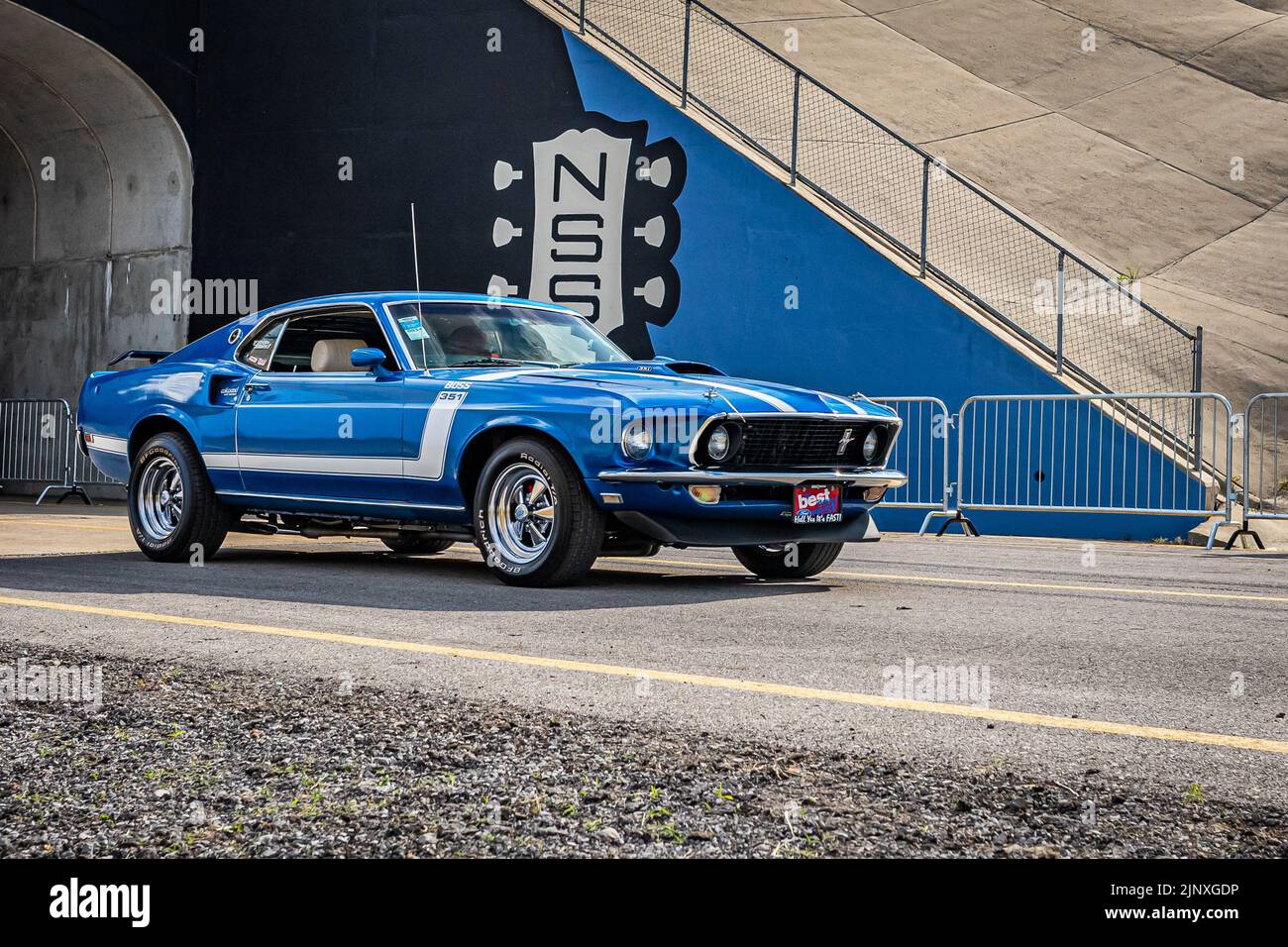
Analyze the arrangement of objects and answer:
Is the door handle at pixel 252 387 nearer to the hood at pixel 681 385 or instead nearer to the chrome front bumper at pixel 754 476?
the hood at pixel 681 385

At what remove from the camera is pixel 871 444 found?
26.6ft

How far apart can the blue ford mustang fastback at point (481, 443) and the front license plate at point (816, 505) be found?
1 cm

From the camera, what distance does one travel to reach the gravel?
116 inches

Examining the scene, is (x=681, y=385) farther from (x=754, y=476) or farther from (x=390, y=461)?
(x=390, y=461)

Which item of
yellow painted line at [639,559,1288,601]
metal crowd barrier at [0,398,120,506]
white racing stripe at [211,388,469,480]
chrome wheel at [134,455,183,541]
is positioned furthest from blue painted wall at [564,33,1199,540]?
metal crowd barrier at [0,398,120,506]

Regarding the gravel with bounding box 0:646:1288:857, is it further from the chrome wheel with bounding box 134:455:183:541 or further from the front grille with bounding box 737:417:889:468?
the chrome wheel with bounding box 134:455:183:541

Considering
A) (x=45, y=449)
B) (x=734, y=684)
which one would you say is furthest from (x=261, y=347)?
(x=45, y=449)

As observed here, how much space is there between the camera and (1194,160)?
1407 inches

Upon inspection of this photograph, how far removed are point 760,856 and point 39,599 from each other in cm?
531

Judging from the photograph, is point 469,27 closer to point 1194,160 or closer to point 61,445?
point 61,445

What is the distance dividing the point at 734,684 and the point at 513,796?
65.1 inches

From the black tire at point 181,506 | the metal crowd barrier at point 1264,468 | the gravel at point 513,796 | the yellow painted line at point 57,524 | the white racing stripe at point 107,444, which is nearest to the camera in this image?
the gravel at point 513,796

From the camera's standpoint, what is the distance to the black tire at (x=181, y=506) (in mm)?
9031

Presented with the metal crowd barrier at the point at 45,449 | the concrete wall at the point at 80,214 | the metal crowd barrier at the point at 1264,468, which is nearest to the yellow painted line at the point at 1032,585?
the metal crowd barrier at the point at 1264,468
